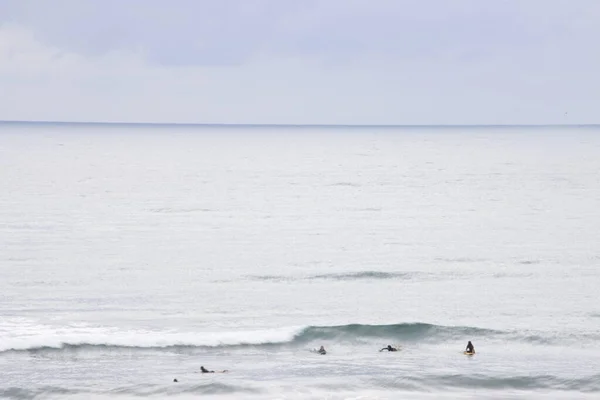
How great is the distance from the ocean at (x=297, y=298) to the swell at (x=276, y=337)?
0.12 m

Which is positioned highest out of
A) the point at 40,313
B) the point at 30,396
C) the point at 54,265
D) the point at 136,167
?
the point at 136,167

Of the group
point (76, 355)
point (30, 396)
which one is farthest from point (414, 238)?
point (30, 396)

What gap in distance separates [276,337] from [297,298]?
9.00m

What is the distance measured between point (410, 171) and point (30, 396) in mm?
140225

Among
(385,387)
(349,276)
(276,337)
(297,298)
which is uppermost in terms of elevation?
(349,276)

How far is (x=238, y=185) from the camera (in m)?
135

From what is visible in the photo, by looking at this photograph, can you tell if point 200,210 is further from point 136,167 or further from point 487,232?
point 136,167

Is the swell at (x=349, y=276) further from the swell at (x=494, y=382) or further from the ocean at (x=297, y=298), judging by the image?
the swell at (x=494, y=382)

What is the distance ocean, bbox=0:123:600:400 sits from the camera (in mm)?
39125

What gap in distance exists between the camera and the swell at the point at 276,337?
4441 cm

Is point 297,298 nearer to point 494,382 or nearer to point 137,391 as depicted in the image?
point 494,382

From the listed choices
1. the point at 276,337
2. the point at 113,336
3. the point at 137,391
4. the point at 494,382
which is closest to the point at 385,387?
the point at 494,382

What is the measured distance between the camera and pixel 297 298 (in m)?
55.1

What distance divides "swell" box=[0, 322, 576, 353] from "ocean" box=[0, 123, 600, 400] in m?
0.12
